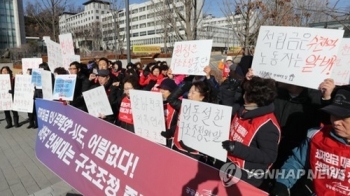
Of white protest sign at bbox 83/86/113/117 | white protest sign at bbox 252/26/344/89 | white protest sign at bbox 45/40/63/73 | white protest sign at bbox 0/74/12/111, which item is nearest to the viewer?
white protest sign at bbox 252/26/344/89

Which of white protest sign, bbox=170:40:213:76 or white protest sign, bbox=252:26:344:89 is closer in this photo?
white protest sign, bbox=252:26:344:89

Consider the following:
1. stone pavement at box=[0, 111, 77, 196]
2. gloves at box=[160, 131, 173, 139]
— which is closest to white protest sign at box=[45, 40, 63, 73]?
stone pavement at box=[0, 111, 77, 196]

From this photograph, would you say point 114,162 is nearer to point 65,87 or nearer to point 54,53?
point 65,87

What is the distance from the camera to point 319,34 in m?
2.25

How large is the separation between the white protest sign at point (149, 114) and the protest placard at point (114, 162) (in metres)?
0.33

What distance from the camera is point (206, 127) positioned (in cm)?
213

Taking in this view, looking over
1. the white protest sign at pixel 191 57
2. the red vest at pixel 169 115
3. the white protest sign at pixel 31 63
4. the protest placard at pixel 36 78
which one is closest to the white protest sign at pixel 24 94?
the protest placard at pixel 36 78

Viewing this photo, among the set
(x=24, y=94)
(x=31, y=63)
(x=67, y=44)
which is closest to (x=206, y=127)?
(x=67, y=44)

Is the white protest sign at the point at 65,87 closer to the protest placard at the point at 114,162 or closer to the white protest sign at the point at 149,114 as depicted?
the protest placard at the point at 114,162

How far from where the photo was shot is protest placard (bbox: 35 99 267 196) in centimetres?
200

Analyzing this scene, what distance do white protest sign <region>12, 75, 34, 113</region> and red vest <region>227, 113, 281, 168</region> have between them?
574 cm

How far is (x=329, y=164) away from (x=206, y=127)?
851 millimetres

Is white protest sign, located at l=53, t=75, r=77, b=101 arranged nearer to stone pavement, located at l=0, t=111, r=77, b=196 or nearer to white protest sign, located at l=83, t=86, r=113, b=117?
white protest sign, located at l=83, t=86, r=113, b=117

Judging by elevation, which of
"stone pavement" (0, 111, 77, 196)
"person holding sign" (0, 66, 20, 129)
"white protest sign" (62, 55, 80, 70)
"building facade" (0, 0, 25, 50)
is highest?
"building facade" (0, 0, 25, 50)
